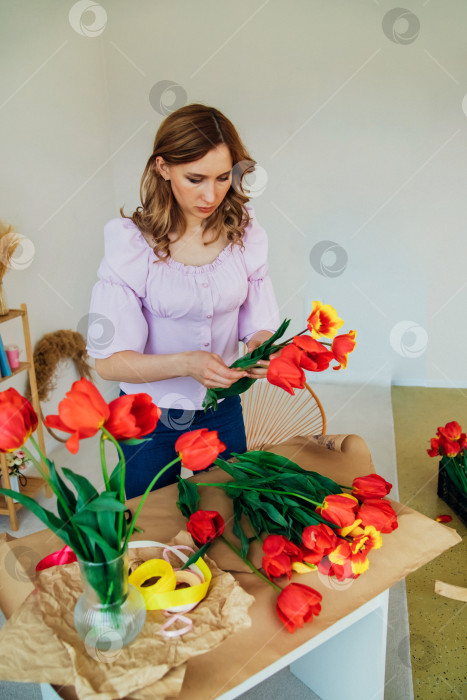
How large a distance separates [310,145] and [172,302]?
8.51 ft

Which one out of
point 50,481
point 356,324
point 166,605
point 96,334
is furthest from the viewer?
point 356,324

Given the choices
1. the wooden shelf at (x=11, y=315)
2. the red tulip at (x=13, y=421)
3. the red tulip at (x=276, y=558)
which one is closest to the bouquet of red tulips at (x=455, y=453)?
the red tulip at (x=276, y=558)

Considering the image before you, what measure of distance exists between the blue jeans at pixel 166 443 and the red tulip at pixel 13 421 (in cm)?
65

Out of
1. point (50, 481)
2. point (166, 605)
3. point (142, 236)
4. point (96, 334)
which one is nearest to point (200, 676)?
point (166, 605)

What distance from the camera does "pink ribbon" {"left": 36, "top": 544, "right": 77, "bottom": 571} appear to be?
0.98 meters

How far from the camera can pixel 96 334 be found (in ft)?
4.44

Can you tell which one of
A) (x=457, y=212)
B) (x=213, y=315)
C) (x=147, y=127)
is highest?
(x=457, y=212)

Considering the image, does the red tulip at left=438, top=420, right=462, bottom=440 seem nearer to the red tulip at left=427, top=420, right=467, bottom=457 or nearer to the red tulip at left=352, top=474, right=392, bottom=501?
the red tulip at left=427, top=420, right=467, bottom=457

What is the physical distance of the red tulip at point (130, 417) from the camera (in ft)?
2.48

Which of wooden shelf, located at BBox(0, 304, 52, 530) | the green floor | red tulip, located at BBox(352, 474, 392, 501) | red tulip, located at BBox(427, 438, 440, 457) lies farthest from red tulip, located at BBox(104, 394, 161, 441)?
red tulip, located at BBox(427, 438, 440, 457)

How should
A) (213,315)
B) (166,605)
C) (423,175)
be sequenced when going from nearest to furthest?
(166,605) → (213,315) → (423,175)

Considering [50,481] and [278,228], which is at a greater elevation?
[278,228]

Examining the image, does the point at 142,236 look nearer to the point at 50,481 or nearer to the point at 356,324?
the point at 50,481

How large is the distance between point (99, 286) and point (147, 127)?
8.33ft
